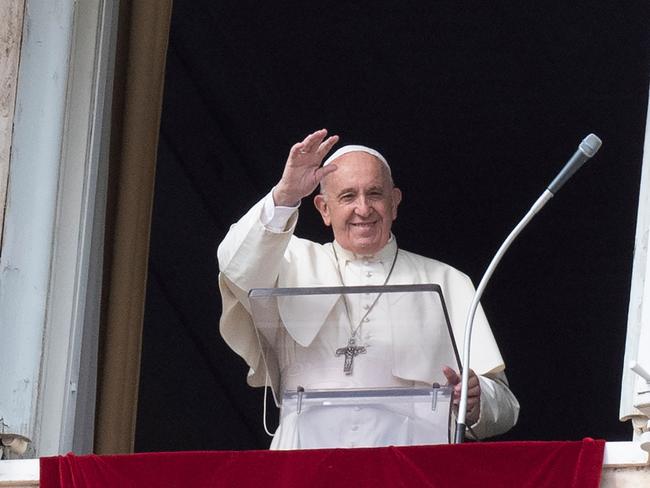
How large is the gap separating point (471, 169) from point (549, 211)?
1.52ft

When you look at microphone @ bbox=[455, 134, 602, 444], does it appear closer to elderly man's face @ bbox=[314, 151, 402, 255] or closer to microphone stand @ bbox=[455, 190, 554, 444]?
microphone stand @ bbox=[455, 190, 554, 444]

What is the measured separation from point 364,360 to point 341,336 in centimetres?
9

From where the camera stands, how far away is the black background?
8.20 m

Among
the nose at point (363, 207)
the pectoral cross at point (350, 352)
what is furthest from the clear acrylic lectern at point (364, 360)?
the nose at point (363, 207)

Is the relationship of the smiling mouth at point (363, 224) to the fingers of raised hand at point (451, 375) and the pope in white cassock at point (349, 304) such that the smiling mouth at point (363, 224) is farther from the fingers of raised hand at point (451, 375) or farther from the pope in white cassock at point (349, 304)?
the fingers of raised hand at point (451, 375)

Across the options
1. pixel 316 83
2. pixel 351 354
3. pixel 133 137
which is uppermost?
pixel 316 83

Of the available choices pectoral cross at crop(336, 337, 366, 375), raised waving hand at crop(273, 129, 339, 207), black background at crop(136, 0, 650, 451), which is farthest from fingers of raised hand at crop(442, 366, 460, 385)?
black background at crop(136, 0, 650, 451)

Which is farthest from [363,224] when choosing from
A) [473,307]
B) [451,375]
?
[473,307]

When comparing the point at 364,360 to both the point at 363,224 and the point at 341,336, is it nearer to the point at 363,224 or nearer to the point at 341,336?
the point at 341,336

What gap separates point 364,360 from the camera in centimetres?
511

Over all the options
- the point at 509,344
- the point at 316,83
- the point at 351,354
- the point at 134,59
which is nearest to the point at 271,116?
the point at 316,83

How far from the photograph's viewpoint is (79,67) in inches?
220

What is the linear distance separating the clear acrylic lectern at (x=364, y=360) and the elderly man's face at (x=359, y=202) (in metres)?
0.64

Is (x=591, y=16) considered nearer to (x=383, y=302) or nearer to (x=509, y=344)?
(x=509, y=344)
